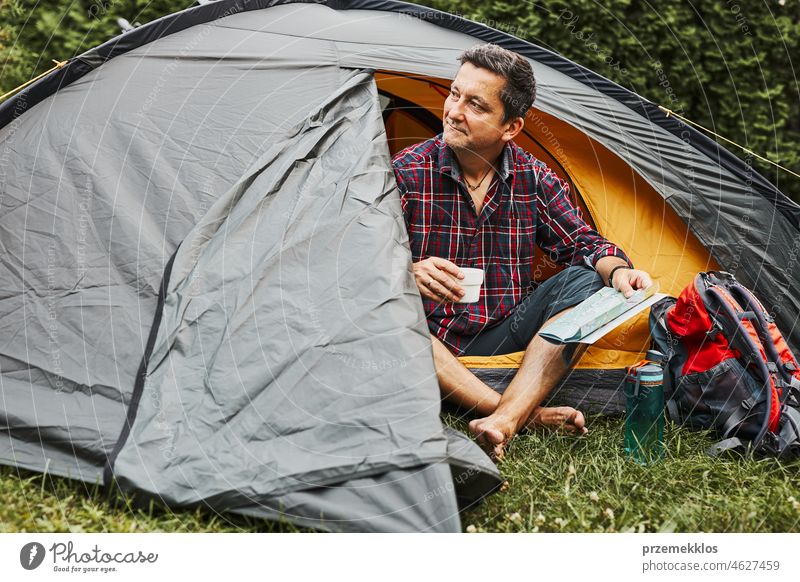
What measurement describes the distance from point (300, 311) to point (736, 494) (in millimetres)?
1100

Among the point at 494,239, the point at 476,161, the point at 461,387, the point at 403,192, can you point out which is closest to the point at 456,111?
the point at 476,161

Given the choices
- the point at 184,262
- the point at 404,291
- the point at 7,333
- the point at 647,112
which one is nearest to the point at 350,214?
the point at 404,291

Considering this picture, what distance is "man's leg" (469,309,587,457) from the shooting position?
2.17 m

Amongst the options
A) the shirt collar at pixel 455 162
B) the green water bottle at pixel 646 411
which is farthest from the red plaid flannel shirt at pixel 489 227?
the green water bottle at pixel 646 411

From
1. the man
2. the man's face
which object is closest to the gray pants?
the man

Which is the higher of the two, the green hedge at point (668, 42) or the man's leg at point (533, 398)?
the green hedge at point (668, 42)

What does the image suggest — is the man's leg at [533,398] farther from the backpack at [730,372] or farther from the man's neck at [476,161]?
the man's neck at [476,161]

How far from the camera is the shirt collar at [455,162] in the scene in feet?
8.02

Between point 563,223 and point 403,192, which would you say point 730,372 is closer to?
point 563,223

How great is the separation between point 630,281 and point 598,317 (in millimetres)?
177

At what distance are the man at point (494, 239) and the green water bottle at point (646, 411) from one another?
0.54 feet

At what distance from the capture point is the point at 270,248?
6.77ft

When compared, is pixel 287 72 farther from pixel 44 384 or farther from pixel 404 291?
pixel 44 384

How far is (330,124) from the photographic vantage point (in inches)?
89.0
